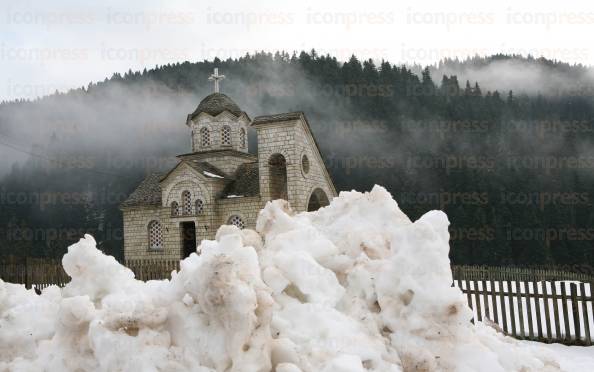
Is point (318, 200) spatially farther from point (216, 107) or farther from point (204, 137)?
point (216, 107)

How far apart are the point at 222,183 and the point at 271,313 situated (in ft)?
66.8

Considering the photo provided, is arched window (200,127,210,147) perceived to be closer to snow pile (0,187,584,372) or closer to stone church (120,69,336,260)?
stone church (120,69,336,260)

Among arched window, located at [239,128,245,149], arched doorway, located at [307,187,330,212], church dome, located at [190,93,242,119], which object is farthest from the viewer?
arched window, located at [239,128,245,149]

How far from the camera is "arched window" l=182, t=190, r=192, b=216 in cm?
2264

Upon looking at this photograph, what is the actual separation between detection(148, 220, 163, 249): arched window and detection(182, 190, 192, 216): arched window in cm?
222

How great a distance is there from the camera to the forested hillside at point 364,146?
48.7 m

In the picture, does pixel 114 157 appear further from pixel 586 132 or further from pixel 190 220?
pixel 586 132

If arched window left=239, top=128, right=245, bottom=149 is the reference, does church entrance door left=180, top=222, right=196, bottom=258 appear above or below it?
below

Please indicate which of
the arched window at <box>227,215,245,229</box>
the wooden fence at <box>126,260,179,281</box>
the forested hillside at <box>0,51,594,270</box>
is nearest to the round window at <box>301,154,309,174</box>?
the arched window at <box>227,215,245,229</box>

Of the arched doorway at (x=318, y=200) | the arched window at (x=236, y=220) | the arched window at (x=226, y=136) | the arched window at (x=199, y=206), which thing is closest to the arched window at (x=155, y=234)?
the arched window at (x=199, y=206)

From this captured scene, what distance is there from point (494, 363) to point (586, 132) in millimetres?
76086

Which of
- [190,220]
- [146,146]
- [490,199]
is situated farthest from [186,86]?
[190,220]

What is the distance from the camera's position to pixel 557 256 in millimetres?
44750

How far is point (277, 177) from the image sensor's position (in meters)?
22.8
